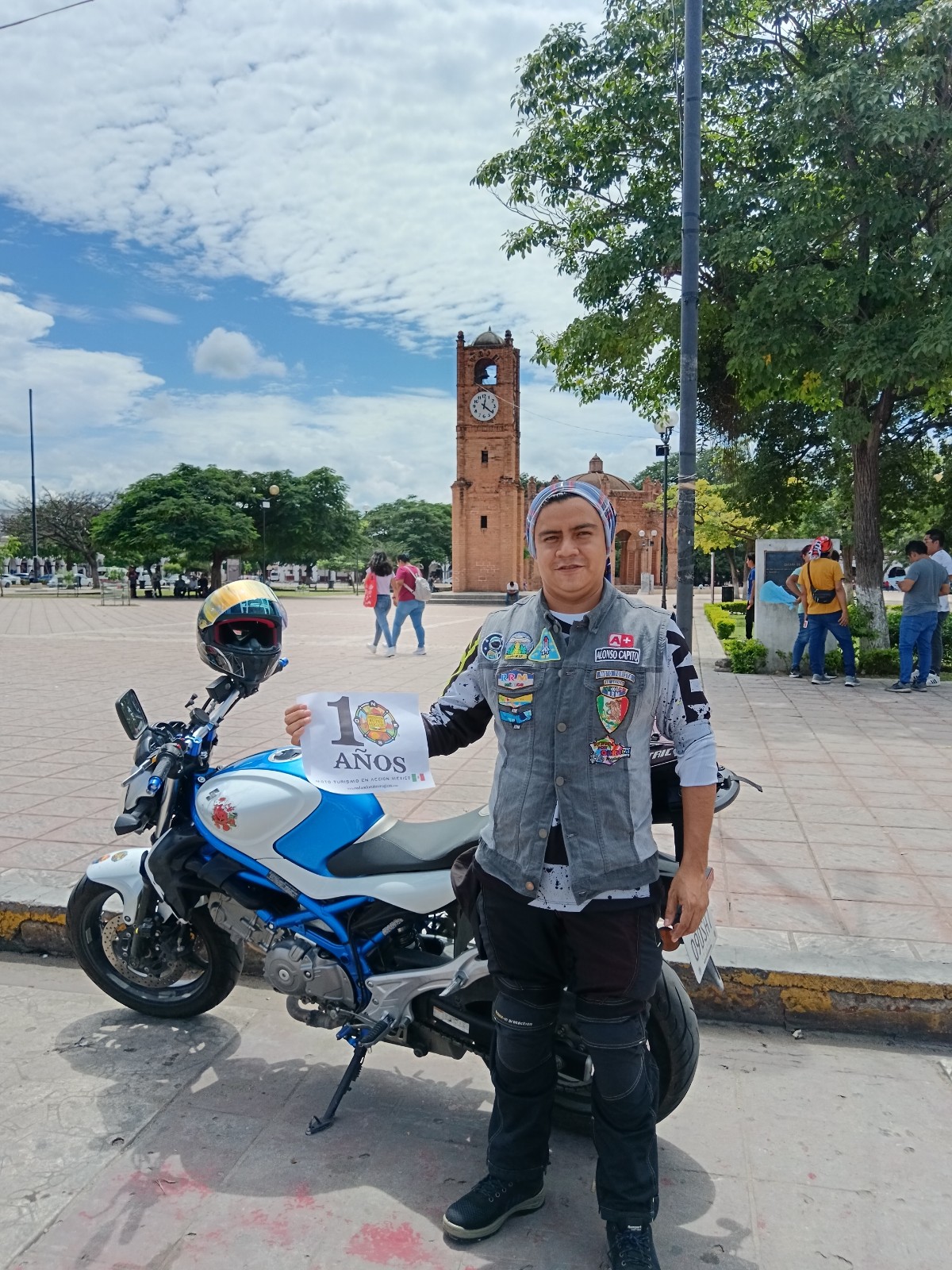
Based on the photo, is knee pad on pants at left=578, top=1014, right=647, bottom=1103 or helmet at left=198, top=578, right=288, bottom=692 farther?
helmet at left=198, top=578, right=288, bottom=692

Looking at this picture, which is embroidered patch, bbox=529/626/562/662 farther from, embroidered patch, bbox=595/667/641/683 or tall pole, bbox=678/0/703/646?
tall pole, bbox=678/0/703/646

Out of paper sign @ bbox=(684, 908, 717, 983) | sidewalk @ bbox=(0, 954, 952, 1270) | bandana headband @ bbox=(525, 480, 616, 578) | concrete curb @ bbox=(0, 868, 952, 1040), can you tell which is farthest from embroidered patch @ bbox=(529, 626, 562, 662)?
concrete curb @ bbox=(0, 868, 952, 1040)

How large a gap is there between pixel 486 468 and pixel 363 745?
51.0 m

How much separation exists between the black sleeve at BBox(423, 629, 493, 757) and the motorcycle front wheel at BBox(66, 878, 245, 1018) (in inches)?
47.8

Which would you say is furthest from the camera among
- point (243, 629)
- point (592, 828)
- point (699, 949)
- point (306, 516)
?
point (306, 516)

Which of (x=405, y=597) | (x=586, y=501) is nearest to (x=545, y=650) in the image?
(x=586, y=501)

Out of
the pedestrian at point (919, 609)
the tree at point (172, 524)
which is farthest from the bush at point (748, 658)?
the tree at point (172, 524)

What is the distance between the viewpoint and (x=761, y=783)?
6.10 meters

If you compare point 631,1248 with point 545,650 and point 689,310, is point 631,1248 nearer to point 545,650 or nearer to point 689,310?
point 545,650

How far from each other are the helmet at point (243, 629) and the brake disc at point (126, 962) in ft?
3.49

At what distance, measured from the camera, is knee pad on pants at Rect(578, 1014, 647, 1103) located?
2066 millimetres

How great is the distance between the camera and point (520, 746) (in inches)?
82.1

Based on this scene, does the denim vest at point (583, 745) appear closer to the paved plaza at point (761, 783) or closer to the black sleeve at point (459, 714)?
the black sleeve at point (459, 714)

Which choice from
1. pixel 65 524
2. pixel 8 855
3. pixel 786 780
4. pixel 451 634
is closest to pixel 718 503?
pixel 451 634
